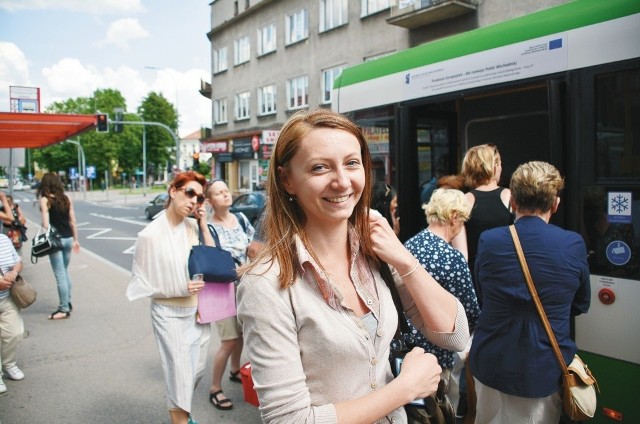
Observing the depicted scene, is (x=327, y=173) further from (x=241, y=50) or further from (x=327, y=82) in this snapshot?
(x=241, y=50)

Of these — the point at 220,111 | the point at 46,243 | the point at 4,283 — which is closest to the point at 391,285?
the point at 4,283

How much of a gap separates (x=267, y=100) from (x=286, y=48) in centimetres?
336

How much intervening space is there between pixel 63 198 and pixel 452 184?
5.89 m

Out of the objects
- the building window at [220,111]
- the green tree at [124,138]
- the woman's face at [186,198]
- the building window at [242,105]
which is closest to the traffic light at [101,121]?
the woman's face at [186,198]

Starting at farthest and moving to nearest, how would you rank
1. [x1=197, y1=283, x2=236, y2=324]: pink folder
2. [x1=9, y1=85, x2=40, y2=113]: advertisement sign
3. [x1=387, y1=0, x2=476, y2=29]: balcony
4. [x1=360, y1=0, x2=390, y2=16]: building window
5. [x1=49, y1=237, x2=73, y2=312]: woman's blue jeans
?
→ 1. [x1=360, y1=0, x2=390, y2=16]: building window
2. [x1=387, y1=0, x2=476, y2=29]: balcony
3. [x1=9, y1=85, x2=40, y2=113]: advertisement sign
4. [x1=49, y1=237, x2=73, y2=312]: woman's blue jeans
5. [x1=197, y1=283, x2=236, y2=324]: pink folder

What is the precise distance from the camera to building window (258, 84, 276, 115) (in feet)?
94.5

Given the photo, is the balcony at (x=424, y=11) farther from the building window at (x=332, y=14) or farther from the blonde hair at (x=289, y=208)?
the blonde hair at (x=289, y=208)

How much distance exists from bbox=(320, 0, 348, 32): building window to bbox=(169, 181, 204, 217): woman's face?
20.9 m

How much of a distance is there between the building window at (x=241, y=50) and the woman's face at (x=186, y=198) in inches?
1137

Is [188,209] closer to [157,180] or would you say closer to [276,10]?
[276,10]

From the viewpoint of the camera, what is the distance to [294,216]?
5.48 feet

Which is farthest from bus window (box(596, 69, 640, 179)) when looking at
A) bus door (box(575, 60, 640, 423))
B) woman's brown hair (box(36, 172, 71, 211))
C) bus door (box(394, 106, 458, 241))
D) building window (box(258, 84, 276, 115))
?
building window (box(258, 84, 276, 115))

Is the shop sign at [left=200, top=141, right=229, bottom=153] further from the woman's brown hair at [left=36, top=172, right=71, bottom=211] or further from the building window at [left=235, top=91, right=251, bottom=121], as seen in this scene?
the woman's brown hair at [left=36, top=172, right=71, bottom=211]

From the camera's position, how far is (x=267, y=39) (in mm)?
29266
